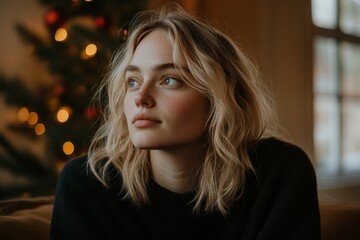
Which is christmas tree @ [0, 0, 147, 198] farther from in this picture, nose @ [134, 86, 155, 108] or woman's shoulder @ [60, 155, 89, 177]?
nose @ [134, 86, 155, 108]

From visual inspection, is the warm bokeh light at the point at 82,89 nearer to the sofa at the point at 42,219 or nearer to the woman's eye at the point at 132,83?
the sofa at the point at 42,219

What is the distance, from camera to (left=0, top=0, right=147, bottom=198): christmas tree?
2500 mm

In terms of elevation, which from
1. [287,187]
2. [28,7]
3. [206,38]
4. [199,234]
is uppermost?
[28,7]

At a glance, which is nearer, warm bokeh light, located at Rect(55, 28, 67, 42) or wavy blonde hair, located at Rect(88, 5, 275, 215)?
wavy blonde hair, located at Rect(88, 5, 275, 215)

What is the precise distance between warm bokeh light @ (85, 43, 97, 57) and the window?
2201 millimetres

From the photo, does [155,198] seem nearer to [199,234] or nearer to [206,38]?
[199,234]

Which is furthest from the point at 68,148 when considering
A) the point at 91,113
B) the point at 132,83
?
the point at 132,83

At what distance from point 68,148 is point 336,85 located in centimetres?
270

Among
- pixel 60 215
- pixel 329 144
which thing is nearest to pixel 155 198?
pixel 60 215

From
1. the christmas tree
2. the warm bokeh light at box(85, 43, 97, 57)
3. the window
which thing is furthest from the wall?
the warm bokeh light at box(85, 43, 97, 57)

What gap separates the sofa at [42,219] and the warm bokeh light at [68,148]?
3.44ft

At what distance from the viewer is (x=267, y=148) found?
140 centimetres

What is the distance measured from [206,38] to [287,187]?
40cm

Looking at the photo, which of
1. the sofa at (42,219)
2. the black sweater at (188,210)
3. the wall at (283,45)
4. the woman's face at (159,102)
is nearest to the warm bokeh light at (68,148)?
the sofa at (42,219)
